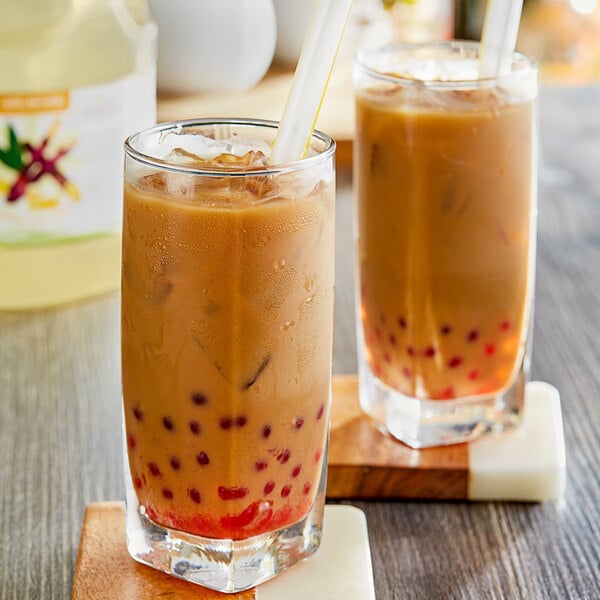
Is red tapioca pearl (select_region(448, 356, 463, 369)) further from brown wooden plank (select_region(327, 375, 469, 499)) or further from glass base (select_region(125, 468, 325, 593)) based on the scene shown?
glass base (select_region(125, 468, 325, 593))

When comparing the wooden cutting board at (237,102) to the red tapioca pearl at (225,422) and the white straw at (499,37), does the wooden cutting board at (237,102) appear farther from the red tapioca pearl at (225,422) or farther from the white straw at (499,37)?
the red tapioca pearl at (225,422)

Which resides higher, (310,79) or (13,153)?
(310,79)

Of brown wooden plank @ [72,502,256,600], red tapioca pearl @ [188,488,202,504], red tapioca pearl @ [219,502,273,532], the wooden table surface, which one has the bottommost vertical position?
the wooden table surface

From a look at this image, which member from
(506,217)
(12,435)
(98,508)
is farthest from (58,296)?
(506,217)

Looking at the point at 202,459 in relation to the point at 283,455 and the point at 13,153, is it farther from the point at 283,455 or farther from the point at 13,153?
the point at 13,153

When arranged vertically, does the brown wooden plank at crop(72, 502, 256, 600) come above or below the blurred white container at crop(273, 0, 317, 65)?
below

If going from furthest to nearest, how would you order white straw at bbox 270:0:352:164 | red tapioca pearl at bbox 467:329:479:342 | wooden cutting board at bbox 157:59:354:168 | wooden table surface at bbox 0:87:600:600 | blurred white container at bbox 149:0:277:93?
wooden cutting board at bbox 157:59:354:168
blurred white container at bbox 149:0:277:93
red tapioca pearl at bbox 467:329:479:342
wooden table surface at bbox 0:87:600:600
white straw at bbox 270:0:352:164

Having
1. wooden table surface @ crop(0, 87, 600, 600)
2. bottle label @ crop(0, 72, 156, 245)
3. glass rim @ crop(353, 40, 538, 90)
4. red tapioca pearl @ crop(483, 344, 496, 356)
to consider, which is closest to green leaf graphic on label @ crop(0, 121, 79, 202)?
bottle label @ crop(0, 72, 156, 245)

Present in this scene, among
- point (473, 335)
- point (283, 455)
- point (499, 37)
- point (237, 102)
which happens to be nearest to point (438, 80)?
point (499, 37)
